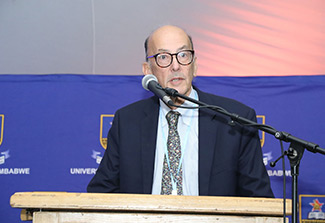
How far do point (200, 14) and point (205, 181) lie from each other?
1949mm

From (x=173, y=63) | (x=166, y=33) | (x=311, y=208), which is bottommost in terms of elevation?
(x=311, y=208)

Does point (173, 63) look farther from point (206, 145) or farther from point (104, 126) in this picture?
point (104, 126)

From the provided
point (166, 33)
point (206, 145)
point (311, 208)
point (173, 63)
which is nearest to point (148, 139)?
point (206, 145)

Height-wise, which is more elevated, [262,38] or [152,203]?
[262,38]

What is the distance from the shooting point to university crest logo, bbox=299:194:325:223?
114 inches

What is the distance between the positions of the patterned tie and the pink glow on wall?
1408mm

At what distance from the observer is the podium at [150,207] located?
1.35 meters

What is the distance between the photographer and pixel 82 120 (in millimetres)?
3115

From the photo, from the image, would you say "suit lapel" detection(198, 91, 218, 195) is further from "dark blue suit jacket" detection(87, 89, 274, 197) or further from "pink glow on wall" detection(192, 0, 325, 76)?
"pink glow on wall" detection(192, 0, 325, 76)

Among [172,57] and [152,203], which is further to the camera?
[172,57]

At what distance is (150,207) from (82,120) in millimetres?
1867

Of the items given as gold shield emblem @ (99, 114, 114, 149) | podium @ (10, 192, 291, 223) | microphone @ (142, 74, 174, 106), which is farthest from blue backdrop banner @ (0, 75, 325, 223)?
podium @ (10, 192, 291, 223)

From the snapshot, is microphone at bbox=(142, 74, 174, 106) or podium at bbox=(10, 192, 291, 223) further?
microphone at bbox=(142, 74, 174, 106)

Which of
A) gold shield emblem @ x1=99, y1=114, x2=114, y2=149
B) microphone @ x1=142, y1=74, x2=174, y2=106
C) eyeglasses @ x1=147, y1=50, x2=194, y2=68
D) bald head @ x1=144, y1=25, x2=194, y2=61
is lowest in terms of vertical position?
microphone @ x1=142, y1=74, x2=174, y2=106
